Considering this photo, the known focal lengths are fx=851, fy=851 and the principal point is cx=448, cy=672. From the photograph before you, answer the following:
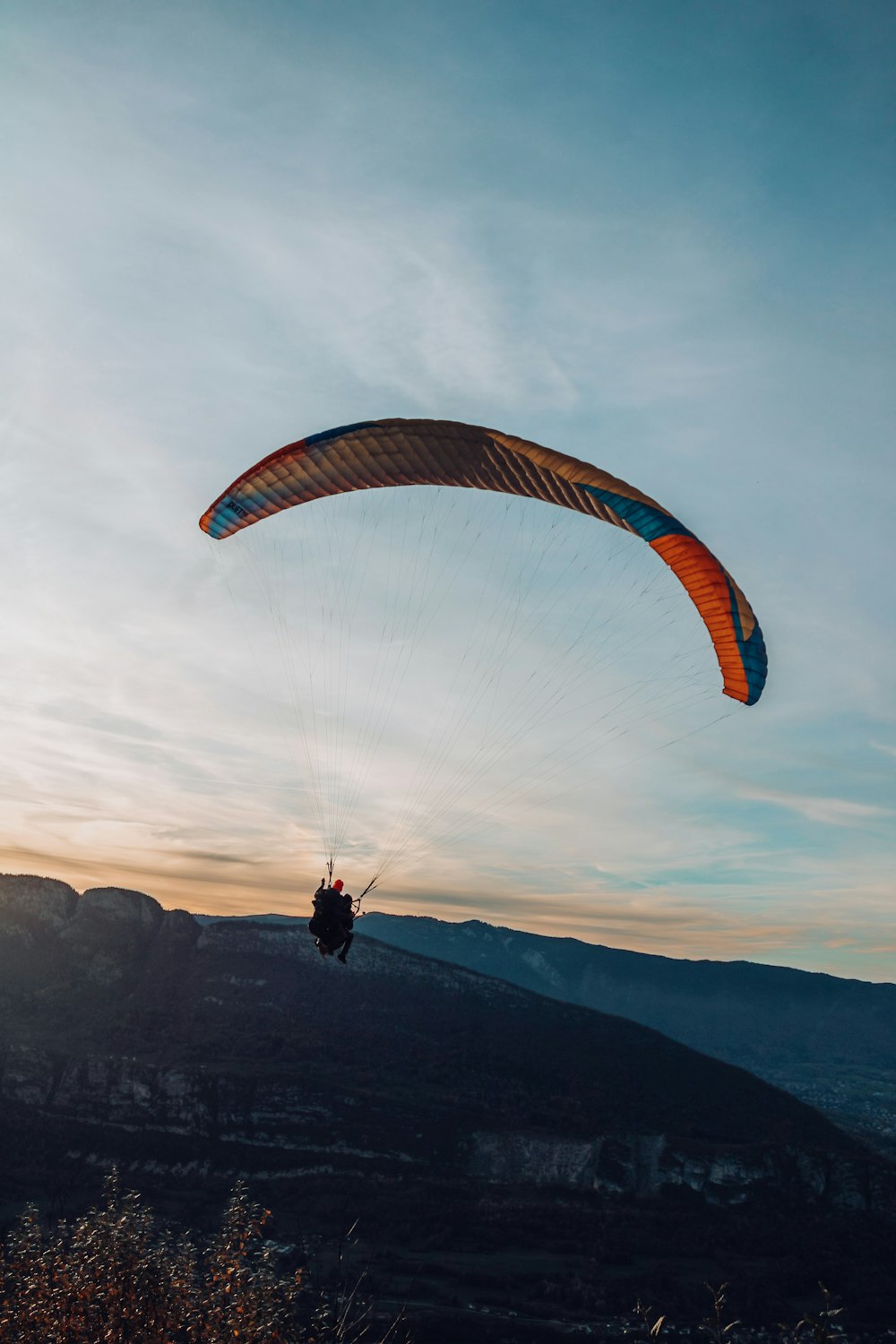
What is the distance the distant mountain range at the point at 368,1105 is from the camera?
4728 cm

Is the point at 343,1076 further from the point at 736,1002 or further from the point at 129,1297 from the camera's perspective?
the point at 736,1002

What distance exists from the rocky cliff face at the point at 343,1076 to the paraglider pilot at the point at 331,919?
40346mm

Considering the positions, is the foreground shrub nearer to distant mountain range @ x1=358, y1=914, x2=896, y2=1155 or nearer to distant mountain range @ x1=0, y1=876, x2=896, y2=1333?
distant mountain range @ x1=0, y1=876, x2=896, y2=1333

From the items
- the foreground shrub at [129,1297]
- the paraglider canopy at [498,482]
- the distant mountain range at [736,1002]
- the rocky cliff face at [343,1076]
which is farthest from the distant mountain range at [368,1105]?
the distant mountain range at [736,1002]

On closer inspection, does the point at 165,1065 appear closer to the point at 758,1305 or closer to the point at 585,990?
the point at 758,1305

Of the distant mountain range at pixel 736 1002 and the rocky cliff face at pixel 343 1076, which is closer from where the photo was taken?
the rocky cliff face at pixel 343 1076

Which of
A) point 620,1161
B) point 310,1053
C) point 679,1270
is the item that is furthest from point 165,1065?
point 679,1270

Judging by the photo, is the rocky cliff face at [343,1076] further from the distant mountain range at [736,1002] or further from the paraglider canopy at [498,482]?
the distant mountain range at [736,1002]

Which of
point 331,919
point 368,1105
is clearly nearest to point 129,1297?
point 331,919

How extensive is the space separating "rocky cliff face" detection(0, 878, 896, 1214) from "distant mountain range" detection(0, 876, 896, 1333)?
0.17m

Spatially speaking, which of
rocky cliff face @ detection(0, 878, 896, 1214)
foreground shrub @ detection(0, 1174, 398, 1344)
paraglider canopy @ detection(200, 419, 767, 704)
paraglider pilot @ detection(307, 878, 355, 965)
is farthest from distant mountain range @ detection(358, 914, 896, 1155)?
foreground shrub @ detection(0, 1174, 398, 1344)

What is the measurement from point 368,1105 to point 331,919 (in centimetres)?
4405

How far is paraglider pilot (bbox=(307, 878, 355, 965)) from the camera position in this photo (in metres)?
16.6

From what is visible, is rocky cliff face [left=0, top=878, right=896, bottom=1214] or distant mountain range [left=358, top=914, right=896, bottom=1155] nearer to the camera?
rocky cliff face [left=0, top=878, right=896, bottom=1214]
